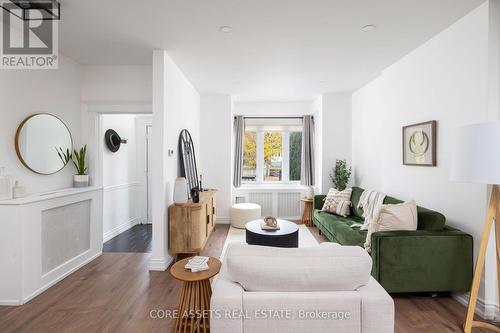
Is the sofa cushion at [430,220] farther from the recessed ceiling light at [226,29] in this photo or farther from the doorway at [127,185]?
the doorway at [127,185]

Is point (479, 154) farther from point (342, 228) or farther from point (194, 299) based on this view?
point (194, 299)

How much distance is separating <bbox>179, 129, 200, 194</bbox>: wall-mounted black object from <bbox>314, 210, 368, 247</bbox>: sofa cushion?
83.3 inches

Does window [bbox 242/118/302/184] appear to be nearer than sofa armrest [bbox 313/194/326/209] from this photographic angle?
No

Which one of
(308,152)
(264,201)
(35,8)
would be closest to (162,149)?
(35,8)

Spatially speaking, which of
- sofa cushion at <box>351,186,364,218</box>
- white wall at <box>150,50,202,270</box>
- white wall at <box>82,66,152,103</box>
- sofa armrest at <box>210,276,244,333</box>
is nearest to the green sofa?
sofa cushion at <box>351,186,364,218</box>

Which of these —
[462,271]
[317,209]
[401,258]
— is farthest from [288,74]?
[462,271]

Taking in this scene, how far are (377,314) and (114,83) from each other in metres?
4.06

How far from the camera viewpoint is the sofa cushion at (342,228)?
3.13 m

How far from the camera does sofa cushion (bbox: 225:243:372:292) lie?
53.2 inches

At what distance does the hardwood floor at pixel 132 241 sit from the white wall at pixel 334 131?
3490mm

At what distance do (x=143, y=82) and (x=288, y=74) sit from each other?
218 centimetres

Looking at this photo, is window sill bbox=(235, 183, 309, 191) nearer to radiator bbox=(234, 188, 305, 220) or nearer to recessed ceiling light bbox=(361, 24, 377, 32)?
radiator bbox=(234, 188, 305, 220)

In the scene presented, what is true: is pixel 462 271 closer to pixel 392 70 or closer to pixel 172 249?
pixel 392 70

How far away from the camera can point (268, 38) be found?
2912 mm
